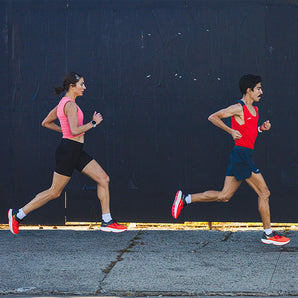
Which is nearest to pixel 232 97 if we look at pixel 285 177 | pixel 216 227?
pixel 285 177

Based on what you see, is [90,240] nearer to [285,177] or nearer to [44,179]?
[44,179]

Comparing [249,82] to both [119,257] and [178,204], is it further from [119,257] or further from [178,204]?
[119,257]

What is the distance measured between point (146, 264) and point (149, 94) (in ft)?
8.50

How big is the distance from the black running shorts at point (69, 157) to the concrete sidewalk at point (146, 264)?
89 centimetres

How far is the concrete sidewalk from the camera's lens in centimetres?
520

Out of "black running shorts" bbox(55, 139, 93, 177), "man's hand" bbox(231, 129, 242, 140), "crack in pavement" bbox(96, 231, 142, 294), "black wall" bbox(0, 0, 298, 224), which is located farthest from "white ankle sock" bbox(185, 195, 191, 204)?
"black running shorts" bbox(55, 139, 93, 177)

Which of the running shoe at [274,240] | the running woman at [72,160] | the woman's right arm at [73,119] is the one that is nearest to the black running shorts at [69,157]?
the running woman at [72,160]

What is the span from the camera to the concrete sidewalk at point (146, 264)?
520 centimetres

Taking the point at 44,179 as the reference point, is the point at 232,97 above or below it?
above

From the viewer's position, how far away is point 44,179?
7996 mm

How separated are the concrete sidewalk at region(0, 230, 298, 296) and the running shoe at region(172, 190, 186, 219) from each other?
0.34m

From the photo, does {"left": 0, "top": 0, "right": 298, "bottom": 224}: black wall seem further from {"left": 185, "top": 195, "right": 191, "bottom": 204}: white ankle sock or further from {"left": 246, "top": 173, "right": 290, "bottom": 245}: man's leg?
{"left": 246, "top": 173, "right": 290, "bottom": 245}: man's leg

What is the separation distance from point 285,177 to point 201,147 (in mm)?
1139

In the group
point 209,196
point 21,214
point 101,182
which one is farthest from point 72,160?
point 209,196
